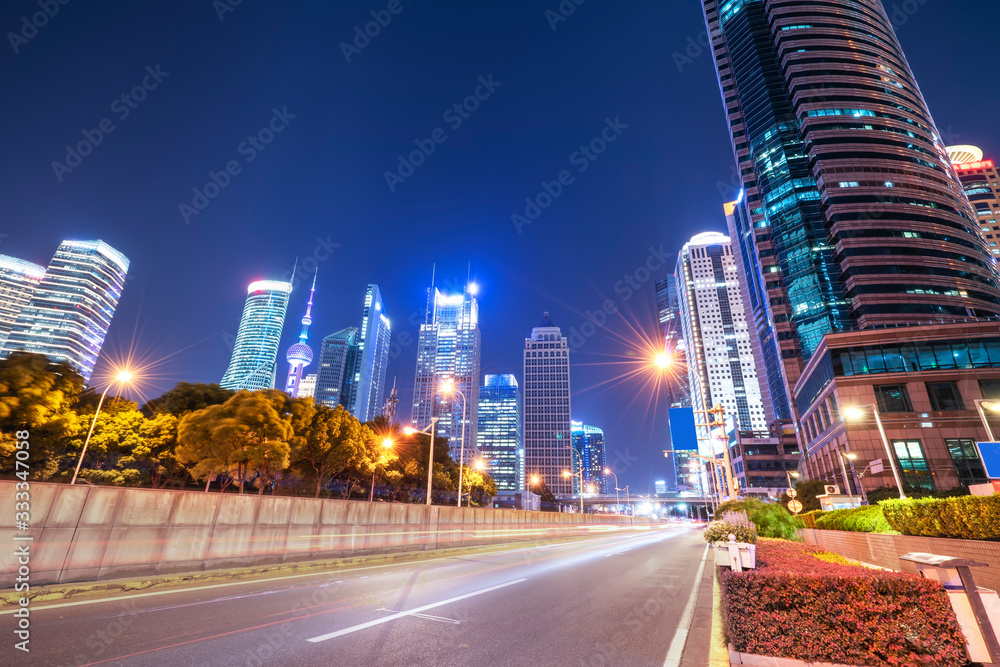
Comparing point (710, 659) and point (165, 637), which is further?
point (165, 637)

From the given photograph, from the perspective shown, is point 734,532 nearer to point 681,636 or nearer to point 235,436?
point 681,636

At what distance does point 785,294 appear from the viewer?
363 ft

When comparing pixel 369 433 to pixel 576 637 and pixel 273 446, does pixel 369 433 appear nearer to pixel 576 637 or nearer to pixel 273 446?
pixel 273 446

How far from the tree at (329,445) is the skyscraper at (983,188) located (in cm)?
20479

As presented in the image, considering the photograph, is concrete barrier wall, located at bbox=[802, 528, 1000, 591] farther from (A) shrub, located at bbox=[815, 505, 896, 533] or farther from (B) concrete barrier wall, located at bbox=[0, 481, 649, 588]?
(B) concrete barrier wall, located at bbox=[0, 481, 649, 588]

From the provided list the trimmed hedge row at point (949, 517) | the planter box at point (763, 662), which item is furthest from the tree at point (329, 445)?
the trimmed hedge row at point (949, 517)

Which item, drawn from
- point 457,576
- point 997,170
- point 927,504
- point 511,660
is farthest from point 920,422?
point 997,170

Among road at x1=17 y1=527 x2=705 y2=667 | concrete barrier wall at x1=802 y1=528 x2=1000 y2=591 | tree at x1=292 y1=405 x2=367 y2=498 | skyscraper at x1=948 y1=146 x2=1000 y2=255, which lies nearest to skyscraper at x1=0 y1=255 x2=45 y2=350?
tree at x1=292 y1=405 x2=367 y2=498

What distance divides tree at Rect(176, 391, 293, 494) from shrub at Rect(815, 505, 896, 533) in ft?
112

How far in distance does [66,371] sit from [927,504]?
154 ft

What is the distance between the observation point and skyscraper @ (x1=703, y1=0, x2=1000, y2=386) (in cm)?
8262

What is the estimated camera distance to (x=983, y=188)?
506ft

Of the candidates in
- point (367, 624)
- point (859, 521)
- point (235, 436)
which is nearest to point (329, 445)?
point (235, 436)

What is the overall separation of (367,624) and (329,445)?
34.8 metres
